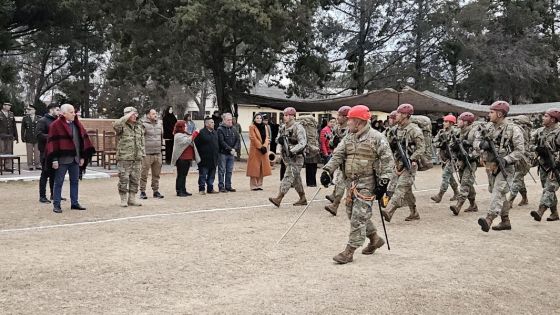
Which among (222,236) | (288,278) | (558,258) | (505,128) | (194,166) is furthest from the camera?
(194,166)

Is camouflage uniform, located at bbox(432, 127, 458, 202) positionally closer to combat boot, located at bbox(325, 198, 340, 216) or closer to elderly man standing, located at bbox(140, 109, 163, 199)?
combat boot, located at bbox(325, 198, 340, 216)

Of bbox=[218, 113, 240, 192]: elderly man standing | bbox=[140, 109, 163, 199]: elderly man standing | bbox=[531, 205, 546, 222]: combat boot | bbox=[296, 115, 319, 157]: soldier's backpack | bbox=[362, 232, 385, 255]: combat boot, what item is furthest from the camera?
bbox=[218, 113, 240, 192]: elderly man standing

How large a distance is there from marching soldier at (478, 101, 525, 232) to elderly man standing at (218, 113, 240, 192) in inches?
228

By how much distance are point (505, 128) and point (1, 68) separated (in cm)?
1938

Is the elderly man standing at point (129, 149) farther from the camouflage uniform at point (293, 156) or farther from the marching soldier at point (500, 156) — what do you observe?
the marching soldier at point (500, 156)

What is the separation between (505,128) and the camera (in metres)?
8.37

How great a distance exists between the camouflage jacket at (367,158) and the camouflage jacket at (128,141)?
4674mm

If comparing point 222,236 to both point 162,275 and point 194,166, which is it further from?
point 194,166

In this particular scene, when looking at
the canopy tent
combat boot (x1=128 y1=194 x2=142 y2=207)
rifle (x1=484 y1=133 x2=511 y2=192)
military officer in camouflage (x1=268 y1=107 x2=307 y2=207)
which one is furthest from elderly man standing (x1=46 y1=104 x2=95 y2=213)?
the canopy tent

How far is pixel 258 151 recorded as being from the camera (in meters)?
12.9

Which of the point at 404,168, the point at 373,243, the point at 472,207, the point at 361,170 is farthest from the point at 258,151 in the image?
the point at 361,170

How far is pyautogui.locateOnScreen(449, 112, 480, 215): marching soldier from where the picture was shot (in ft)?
33.3

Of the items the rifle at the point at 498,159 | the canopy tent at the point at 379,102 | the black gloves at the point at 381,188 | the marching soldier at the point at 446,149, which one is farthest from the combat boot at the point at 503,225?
the canopy tent at the point at 379,102

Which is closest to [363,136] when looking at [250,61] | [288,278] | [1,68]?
[288,278]
